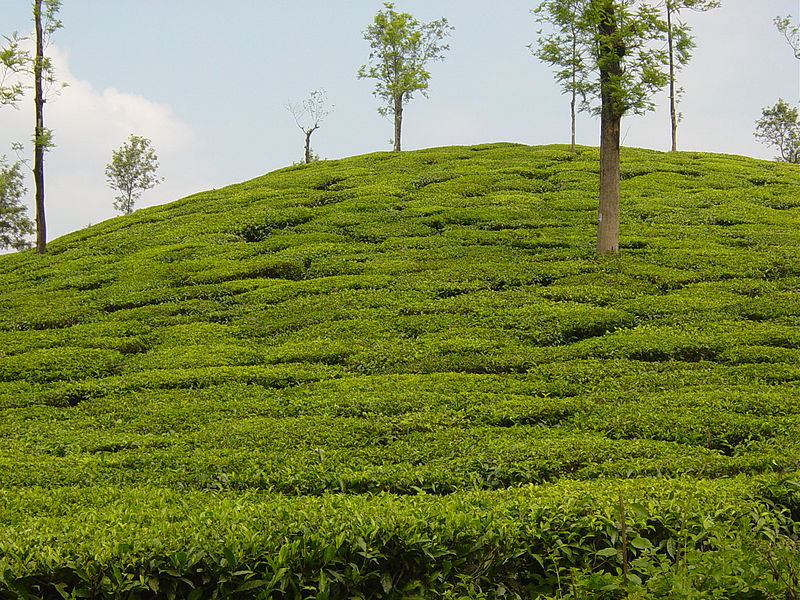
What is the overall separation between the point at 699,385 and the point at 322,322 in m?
7.63

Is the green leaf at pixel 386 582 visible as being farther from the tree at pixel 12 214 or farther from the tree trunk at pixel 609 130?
the tree at pixel 12 214

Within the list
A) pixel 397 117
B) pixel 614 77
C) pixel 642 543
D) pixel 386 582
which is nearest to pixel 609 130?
pixel 614 77

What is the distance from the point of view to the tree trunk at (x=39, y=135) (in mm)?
26375

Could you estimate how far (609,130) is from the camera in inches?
724

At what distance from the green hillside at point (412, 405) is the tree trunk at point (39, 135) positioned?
231 cm

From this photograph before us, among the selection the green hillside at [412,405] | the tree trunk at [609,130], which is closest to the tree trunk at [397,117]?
the green hillside at [412,405]

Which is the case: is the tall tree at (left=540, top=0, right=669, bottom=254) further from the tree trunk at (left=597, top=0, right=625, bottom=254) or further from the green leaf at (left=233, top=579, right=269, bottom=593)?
the green leaf at (left=233, top=579, right=269, bottom=593)

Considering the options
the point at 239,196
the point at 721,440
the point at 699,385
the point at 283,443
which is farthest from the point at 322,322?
the point at 239,196

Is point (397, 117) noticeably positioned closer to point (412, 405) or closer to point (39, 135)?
point (39, 135)

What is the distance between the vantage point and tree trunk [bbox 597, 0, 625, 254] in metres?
18.0

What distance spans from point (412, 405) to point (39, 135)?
22725 millimetres

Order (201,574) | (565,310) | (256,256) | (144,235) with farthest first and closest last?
(144,235) < (256,256) < (565,310) < (201,574)

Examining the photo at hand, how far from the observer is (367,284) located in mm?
17562

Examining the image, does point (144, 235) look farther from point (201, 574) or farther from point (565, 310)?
point (201, 574)
